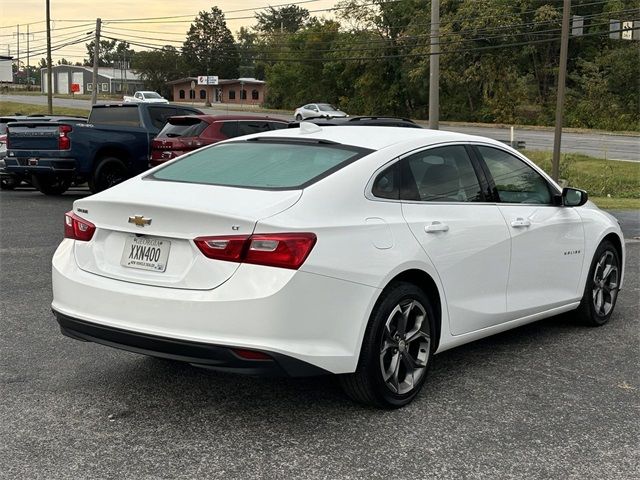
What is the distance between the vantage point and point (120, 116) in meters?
16.7

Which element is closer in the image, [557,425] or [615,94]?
[557,425]

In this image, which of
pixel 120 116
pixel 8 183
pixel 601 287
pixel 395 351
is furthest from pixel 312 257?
pixel 8 183

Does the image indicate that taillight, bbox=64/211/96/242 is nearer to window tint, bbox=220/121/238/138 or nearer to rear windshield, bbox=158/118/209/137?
rear windshield, bbox=158/118/209/137

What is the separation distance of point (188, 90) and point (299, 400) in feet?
370

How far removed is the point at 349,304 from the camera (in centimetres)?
410

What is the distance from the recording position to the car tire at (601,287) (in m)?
6.40

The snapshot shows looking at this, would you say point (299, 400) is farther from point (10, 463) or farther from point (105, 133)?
point (105, 133)

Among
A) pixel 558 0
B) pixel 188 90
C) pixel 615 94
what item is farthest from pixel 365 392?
pixel 188 90

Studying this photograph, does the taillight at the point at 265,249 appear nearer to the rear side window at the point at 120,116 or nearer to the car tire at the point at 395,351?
the car tire at the point at 395,351

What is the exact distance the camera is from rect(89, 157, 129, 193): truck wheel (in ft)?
51.6

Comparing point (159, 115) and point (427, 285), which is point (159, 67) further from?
point (427, 285)

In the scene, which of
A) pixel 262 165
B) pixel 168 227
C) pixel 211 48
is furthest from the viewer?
pixel 211 48

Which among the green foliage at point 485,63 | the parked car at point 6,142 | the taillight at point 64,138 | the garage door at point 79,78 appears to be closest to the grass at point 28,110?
the green foliage at point 485,63

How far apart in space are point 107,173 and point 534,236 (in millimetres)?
11967
